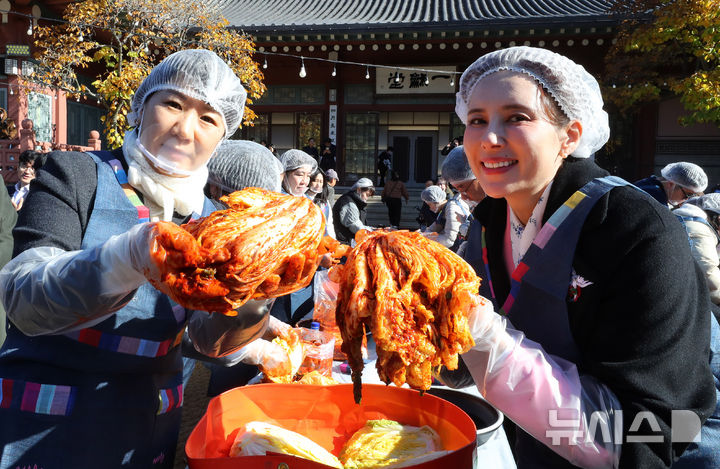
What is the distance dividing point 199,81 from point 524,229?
123cm

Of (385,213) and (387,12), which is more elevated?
(387,12)

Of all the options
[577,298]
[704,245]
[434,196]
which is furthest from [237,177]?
[434,196]

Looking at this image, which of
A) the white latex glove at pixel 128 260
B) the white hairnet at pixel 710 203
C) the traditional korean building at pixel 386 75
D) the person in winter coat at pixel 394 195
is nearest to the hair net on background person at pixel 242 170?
the white latex glove at pixel 128 260

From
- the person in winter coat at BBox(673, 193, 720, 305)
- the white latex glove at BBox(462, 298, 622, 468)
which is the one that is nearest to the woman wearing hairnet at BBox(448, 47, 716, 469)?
the white latex glove at BBox(462, 298, 622, 468)

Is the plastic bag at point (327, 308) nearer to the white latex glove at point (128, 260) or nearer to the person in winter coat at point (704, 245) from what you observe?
the white latex glove at point (128, 260)

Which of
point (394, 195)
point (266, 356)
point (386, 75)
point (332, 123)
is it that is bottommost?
point (266, 356)

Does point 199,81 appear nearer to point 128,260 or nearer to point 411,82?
point 128,260

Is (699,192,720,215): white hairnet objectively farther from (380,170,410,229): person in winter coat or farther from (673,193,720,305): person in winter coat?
(380,170,410,229): person in winter coat

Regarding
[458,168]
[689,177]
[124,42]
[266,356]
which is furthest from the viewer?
[124,42]

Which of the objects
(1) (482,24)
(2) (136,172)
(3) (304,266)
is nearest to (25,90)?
(1) (482,24)

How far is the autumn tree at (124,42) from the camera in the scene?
35.7ft

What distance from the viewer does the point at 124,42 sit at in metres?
11.4

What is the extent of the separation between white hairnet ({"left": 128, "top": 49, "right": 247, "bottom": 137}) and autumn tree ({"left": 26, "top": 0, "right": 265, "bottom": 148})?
10066mm

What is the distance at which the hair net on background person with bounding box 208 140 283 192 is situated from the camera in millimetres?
2762
